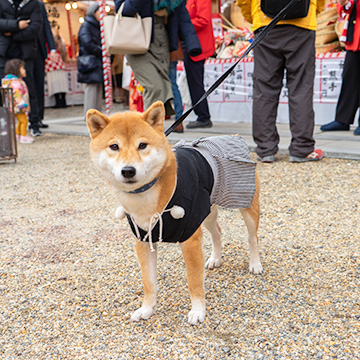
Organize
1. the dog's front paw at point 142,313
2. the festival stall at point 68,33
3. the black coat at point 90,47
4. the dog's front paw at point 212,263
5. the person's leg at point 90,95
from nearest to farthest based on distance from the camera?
the dog's front paw at point 142,313
the dog's front paw at point 212,263
the black coat at point 90,47
the person's leg at point 90,95
the festival stall at point 68,33

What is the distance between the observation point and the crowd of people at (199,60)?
432cm

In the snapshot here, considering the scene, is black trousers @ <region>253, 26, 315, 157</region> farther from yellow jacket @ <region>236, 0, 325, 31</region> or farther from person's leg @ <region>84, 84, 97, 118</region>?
person's leg @ <region>84, 84, 97, 118</region>

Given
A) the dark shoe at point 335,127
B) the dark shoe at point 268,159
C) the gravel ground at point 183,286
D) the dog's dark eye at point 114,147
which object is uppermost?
the dog's dark eye at point 114,147

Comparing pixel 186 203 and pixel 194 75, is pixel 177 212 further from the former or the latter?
pixel 194 75

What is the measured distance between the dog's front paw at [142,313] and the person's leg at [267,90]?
2943mm

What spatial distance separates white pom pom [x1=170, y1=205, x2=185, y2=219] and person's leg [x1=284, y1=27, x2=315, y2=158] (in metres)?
2.92

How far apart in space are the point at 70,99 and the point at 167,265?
11.3m

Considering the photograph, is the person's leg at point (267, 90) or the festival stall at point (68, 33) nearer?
the person's leg at point (267, 90)

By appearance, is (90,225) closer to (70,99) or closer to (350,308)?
(350,308)

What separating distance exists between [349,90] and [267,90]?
1.81m

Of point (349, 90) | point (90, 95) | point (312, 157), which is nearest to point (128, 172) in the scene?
point (312, 157)

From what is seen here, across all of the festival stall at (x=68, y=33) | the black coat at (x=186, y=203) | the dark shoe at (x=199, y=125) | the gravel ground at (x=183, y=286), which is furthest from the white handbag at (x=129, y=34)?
the festival stall at (x=68, y=33)

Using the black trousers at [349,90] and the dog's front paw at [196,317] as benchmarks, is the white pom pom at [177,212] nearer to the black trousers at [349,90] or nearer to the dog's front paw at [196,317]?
the dog's front paw at [196,317]

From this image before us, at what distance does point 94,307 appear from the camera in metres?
2.17
